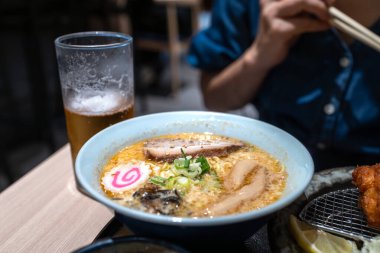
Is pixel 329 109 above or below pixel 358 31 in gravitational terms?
below

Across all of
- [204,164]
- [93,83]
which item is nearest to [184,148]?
[204,164]

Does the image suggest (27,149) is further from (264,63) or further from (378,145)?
(378,145)

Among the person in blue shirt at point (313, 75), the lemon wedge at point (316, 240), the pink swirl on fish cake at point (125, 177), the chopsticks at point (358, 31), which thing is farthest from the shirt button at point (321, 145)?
the pink swirl on fish cake at point (125, 177)

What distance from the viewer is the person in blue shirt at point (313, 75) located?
4.60ft

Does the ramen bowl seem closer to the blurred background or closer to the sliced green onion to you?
the sliced green onion

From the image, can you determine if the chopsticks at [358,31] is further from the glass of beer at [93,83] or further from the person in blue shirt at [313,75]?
the glass of beer at [93,83]

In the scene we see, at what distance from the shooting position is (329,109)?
147 cm

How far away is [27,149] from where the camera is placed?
130 inches

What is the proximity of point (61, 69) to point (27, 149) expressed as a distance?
2459 millimetres

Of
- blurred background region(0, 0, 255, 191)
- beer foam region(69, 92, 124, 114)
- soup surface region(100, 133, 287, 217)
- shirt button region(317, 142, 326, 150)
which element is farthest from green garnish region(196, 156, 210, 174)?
blurred background region(0, 0, 255, 191)

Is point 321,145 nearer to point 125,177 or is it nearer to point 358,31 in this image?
point 358,31

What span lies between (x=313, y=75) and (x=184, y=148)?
0.77m

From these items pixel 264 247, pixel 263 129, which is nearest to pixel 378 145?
pixel 263 129

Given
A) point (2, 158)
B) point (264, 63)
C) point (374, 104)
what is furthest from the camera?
point (2, 158)
